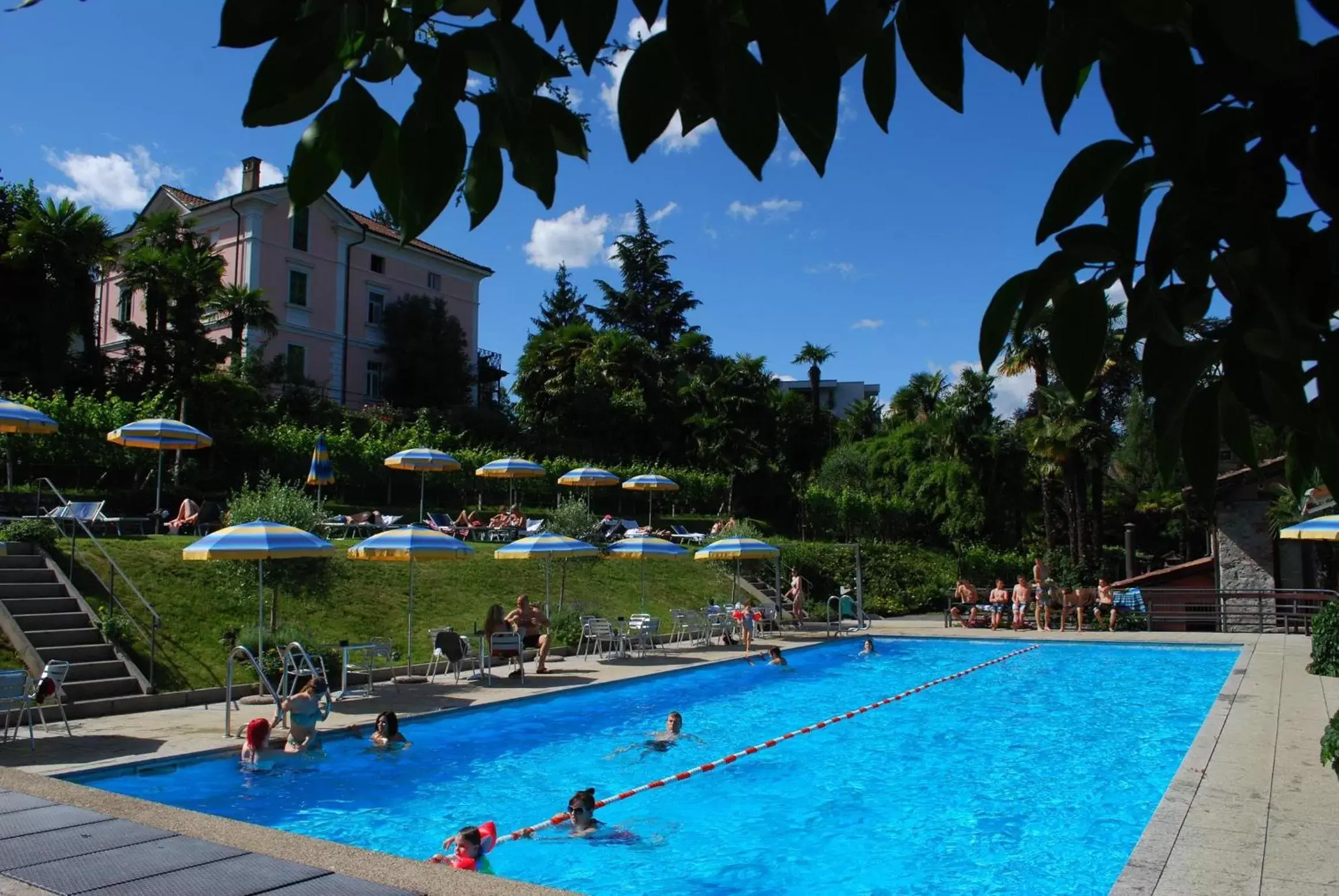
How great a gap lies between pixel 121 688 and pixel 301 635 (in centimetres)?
263

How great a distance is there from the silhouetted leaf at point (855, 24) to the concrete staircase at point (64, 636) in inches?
556

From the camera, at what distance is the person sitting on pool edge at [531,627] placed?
17.7m

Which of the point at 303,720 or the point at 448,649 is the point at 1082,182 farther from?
the point at 448,649

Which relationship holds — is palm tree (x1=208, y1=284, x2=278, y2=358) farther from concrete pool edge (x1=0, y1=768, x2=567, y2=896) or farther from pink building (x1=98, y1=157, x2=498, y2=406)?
concrete pool edge (x1=0, y1=768, x2=567, y2=896)

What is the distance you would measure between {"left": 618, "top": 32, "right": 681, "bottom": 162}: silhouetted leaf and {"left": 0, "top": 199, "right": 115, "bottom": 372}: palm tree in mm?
34696

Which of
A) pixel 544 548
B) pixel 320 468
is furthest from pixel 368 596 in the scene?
pixel 320 468

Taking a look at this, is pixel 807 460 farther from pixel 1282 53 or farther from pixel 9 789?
pixel 1282 53

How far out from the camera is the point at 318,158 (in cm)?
131

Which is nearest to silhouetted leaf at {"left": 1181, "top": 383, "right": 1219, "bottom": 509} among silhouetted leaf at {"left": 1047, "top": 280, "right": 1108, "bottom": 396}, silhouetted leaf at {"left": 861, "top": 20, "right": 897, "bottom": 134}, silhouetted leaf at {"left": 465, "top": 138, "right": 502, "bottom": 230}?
silhouetted leaf at {"left": 1047, "top": 280, "right": 1108, "bottom": 396}

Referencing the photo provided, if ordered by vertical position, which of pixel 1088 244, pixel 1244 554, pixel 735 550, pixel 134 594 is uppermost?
pixel 1088 244

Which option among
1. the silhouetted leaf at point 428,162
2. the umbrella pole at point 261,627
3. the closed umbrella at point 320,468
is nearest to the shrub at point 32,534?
the umbrella pole at point 261,627

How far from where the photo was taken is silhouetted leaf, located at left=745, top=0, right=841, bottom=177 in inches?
44.3

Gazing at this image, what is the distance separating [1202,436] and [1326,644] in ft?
60.2

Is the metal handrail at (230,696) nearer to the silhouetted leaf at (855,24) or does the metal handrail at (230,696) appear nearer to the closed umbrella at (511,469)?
the silhouetted leaf at (855,24)
